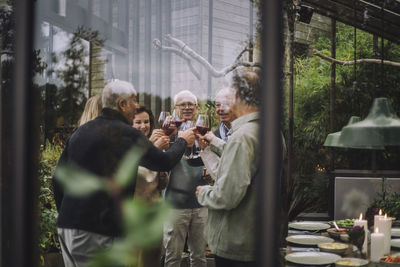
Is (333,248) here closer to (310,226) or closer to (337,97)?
(310,226)

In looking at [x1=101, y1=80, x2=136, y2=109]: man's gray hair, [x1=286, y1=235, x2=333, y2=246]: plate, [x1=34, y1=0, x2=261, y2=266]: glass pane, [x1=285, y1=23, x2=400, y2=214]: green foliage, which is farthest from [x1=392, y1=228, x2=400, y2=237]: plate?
[x1=285, y1=23, x2=400, y2=214]: green foliage

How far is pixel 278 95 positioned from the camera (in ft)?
2.85

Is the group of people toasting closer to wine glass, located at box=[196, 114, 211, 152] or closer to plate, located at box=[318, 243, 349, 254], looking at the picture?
wine glass, located at box=[196, 114, 211, 152]

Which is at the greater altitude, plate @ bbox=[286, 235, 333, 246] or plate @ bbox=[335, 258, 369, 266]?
plate @ bbox=[335, 258, 369, 266]

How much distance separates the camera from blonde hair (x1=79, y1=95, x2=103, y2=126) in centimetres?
127

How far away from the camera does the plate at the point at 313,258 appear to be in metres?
1.58

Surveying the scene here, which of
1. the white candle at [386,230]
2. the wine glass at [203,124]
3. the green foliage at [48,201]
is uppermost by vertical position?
the wine glass at [203,124]

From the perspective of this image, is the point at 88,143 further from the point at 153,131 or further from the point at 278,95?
the point at 278,95

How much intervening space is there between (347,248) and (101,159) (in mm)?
1130

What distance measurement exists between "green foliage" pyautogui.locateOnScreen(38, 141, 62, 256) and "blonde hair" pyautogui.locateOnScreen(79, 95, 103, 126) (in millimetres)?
128

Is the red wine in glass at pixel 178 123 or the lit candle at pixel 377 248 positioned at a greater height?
the red wine in glass at pixel 178 123

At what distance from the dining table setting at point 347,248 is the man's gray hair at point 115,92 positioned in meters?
0.79

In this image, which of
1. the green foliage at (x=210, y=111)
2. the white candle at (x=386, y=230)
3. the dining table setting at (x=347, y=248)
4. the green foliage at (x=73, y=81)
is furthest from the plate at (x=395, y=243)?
the green foliage at (x=73, y=81)

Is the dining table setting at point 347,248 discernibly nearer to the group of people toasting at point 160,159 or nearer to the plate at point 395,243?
the plate at point 395,243
